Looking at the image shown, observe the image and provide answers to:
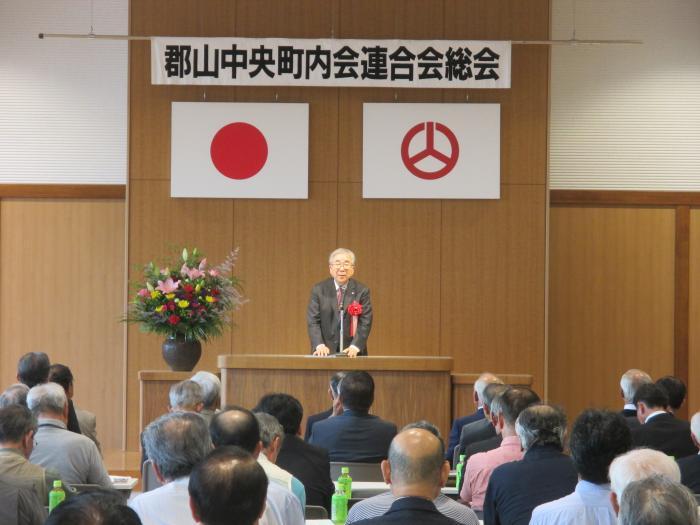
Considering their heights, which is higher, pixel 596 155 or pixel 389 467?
pixel 596 155

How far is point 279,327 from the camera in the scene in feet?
35.2

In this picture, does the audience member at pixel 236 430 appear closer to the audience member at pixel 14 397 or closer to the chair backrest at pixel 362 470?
the chair backrest at pixel 362 470

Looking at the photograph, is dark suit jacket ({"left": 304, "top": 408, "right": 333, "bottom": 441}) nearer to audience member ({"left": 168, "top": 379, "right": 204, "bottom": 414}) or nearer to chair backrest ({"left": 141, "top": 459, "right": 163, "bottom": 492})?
audience member ({"left": 168, "top": 379, "right": 204, "bottom": 414})

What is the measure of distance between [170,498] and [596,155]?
8930 millimetres

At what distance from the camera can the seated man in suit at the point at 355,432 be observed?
6.29 metres

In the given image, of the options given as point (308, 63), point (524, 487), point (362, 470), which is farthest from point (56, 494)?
point (308, 63)

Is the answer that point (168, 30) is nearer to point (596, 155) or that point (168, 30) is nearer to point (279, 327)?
point (279, 327)

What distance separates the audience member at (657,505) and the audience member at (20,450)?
2683mm

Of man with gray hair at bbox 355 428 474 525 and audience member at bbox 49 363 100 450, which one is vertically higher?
man with gray hair at bbox 355 428 474 525

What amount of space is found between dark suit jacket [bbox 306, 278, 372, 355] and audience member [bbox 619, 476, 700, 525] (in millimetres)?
6895

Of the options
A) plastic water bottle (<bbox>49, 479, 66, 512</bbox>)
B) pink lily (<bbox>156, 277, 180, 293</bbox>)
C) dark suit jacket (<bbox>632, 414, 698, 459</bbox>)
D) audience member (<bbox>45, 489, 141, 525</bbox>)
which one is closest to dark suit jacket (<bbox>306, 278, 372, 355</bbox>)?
pink lily (<bbox>156, 277, 180, 293</bbox>)

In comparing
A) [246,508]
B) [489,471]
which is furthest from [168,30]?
[246,508]

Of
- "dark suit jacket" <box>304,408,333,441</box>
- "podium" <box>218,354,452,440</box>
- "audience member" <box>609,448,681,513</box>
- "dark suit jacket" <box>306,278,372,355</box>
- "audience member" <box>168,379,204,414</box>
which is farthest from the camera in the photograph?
"dark suit jacket" <box>306,278,372,355</box>

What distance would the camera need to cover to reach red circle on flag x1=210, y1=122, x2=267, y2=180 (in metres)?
10.6
